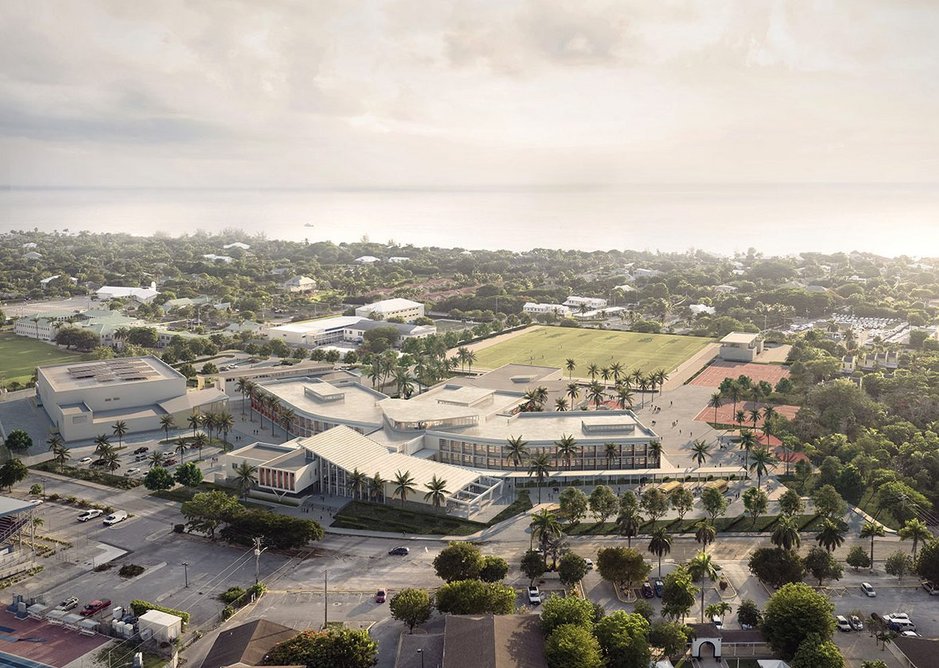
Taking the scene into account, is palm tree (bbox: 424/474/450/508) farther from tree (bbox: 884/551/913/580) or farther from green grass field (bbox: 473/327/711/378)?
green grass field (bbox: 473/327/711/378)

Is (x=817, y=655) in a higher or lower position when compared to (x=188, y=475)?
lower

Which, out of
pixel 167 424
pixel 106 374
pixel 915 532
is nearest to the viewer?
pixel 915 532

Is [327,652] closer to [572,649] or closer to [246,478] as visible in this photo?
[572,649]

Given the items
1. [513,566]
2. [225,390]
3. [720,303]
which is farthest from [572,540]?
[720,303]

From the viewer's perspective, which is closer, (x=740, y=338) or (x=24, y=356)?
(x=24, y=356)

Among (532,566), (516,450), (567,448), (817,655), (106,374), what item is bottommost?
(532,566)

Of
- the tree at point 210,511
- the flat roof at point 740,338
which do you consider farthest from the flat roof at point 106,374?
the flat roof at point 740,338

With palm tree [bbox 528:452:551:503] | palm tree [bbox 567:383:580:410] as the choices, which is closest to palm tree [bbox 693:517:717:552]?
palm tree [bbox 528:452:551:503]

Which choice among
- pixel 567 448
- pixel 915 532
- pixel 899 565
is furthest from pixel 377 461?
pixel 915 532

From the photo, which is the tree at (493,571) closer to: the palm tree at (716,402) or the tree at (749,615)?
the tree at (749,615)

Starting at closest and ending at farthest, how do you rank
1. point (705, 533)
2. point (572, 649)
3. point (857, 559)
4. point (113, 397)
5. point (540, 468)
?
point (572, 649) → point (857, 559) → point (705, 533) → point (540, 468) → point (113, 397)
